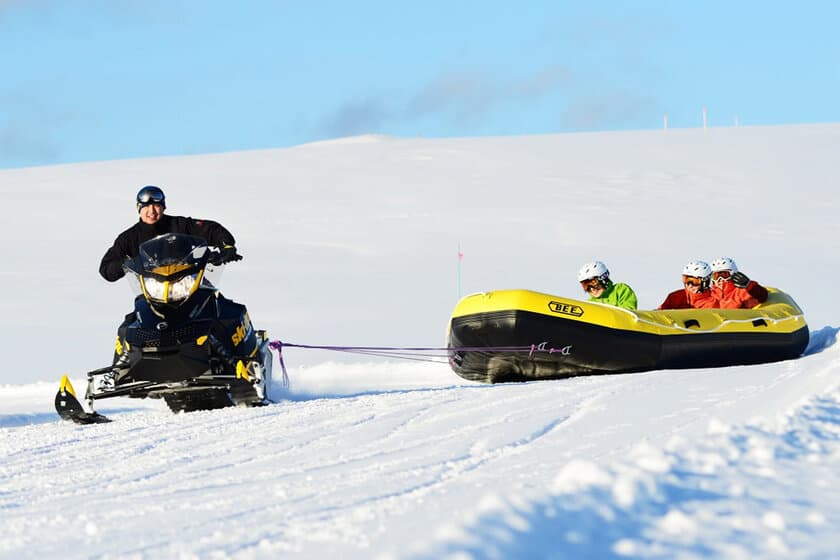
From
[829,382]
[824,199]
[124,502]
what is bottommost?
[124,502]

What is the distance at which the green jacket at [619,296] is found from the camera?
9359mm

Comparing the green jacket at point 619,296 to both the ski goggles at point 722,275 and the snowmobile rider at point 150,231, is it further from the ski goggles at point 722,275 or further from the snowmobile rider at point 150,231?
the snowmobile rider at point 150,231

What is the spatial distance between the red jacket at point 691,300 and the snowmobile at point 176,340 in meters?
4.30

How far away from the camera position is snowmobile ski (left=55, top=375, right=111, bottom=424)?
6.79 m

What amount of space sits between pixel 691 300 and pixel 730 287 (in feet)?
1.25

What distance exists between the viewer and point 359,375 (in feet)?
33.0

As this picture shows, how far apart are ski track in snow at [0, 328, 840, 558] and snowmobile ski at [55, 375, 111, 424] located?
0.37 meters

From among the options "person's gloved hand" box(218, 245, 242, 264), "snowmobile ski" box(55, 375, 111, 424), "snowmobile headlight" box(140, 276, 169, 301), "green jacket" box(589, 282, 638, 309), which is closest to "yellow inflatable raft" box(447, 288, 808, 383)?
"green jacket" box(589, 282, 638, 309)

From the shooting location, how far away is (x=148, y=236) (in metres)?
7.17

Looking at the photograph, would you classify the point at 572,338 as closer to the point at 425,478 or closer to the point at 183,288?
the point at 183,288

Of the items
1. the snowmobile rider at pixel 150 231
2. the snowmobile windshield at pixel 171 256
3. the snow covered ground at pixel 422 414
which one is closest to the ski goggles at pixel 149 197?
the snowmobile rider at pixel 150 231

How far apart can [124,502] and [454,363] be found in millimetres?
5414

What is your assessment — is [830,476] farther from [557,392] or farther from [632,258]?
[632,258]

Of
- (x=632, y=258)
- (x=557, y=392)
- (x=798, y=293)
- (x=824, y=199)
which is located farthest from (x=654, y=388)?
(x=824, y=199)
